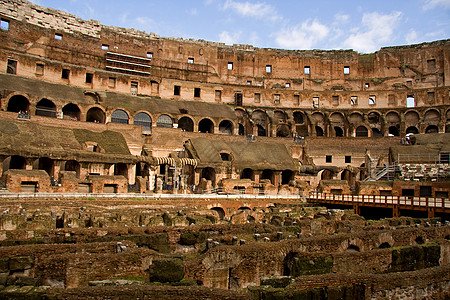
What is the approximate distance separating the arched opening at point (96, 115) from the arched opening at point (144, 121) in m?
4.11

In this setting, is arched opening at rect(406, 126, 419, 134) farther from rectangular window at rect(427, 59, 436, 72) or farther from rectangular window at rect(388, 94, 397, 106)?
rectangular window at rect(427, 59, 436, 72)

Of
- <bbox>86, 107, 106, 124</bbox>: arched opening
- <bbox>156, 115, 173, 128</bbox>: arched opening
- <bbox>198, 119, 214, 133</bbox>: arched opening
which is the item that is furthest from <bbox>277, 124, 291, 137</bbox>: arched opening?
<bbox>86, 107, 106, 124</bbox>: arched opening

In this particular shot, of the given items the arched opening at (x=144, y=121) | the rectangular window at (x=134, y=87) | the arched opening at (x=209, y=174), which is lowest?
the arched opening at (x=209, y=174)

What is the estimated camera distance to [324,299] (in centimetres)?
845

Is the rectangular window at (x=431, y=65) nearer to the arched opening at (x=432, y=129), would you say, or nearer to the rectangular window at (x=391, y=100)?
the rectangular window at (x=391, y=100)

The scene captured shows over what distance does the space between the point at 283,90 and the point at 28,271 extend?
54308mm

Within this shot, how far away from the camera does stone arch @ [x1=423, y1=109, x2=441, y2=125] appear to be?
171 feet

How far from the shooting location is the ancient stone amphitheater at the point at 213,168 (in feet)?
30.5

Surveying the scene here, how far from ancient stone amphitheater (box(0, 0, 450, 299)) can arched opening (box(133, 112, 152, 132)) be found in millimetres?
189

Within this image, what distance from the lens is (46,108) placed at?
135 ft

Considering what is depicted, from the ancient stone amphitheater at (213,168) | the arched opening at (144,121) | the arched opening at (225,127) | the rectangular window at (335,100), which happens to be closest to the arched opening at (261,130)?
the ancient stone amphitheater at (213,168)

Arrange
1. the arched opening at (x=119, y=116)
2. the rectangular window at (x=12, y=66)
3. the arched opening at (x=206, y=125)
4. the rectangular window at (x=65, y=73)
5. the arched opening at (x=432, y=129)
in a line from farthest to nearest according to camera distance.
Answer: the arched opening at (x=432, y=129) → the arched opening at (x=206, y=125) → the rectangular window at (x=65, y=73) → the arched opening at (x=119, y=116) → the rectangular window at (x=12, y=66)

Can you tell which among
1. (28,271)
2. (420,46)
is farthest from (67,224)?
(420,46)

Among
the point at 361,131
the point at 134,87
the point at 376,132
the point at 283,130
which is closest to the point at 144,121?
the point at 134,87
